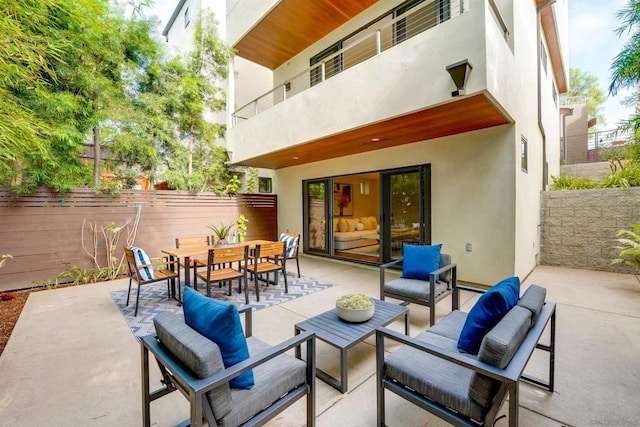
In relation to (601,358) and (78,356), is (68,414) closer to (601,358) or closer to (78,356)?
(78,356)

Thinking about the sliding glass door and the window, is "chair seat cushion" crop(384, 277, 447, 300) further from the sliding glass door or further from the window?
the window

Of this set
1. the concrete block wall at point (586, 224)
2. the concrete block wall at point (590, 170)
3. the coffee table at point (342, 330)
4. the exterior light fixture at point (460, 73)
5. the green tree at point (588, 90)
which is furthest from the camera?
the green tree at point (588, 90)

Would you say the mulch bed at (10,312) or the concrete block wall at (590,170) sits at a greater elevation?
the concrete block wall at (590,170)

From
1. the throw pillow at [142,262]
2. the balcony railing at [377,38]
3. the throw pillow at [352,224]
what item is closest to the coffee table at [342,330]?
the throw pillow at [142,262]

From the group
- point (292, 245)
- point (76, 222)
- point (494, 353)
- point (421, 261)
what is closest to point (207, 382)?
point (494, 353)

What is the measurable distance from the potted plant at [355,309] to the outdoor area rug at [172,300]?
5.88ft

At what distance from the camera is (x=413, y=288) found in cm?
354

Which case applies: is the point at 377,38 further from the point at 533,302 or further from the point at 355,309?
the point at 533,302

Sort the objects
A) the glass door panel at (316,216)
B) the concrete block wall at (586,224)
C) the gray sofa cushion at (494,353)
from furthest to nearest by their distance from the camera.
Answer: the glass door panel at (316,216) < the concrete block wall at (586,224) < the gray sofa cushion at (494,353)

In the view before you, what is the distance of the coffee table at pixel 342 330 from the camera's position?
2.23 metres

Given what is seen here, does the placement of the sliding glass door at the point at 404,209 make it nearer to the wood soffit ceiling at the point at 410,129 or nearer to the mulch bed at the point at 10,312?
the wood soffit ceiling at the point at 410,129

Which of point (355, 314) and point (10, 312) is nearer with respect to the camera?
point (355, 314)

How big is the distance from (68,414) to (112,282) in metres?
4.40

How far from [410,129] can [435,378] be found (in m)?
4.29
